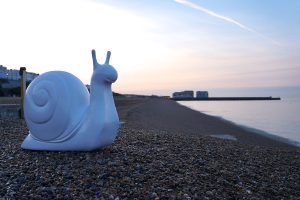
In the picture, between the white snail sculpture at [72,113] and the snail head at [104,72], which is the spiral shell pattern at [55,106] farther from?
the snail head at [104,72]

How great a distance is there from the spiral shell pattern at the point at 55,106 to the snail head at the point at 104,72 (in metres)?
0.62

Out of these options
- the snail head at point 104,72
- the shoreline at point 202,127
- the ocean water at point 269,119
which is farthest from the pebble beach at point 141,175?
the ocean water at point 269,119

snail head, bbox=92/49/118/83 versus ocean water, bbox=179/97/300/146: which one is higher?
snail head, bbox=92/49/118/83

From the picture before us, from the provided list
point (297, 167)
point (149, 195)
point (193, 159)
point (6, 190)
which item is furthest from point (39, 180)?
point (297, 167)

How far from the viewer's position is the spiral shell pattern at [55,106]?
28.2 ft

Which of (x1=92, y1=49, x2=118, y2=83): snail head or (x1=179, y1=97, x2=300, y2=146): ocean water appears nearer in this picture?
(x1=92, y1=49, x2=118, y2=83): snail head

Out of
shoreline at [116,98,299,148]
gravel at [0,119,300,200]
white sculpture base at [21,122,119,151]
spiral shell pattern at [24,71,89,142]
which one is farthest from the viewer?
shoreline at [116,98,299,148]

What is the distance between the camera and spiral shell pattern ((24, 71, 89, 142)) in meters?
8.61

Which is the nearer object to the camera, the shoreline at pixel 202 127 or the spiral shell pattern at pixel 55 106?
the spiral shell pattern at pixel 55 106

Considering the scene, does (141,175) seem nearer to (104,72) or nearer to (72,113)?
(72,113)

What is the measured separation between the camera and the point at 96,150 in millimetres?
8828

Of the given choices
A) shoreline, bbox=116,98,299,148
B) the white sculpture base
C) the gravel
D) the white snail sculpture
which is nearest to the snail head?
the white snail sculpture

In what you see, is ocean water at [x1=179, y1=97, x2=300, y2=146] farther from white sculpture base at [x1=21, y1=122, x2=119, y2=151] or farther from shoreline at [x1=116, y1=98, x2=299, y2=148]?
white sculpture base at [x1=21, y1=122, x2=119, y2=151]

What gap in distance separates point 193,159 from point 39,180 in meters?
3.52
